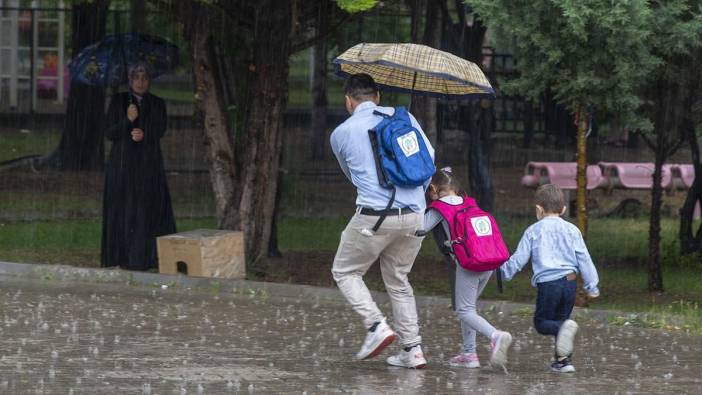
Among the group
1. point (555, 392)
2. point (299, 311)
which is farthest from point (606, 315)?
point (555, 392)

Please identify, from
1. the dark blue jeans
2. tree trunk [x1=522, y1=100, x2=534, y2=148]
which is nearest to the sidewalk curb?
the dark blue jeans

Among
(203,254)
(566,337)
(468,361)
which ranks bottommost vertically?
(203,254)

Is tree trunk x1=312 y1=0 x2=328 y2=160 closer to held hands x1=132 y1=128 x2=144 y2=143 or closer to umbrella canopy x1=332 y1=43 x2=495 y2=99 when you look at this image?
held hands x1=132 y1=128 x2=144 y2=143

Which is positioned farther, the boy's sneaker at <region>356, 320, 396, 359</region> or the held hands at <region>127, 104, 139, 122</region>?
the held hands at <region>127, 104, 139, 122</region>

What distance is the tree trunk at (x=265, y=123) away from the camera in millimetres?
13109

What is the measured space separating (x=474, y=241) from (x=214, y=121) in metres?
5.82

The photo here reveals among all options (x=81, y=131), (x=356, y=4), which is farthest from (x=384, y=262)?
(x=81, y=131)

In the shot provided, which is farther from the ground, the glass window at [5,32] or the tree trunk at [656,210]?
the glass window at [5,32]

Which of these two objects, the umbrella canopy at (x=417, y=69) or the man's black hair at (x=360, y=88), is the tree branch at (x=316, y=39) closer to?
A: the umbrella canopy at (x=417, y=69)

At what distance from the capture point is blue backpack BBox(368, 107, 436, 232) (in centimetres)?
809

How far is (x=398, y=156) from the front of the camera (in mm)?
8086

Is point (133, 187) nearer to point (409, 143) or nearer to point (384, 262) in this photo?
point (384, 262)

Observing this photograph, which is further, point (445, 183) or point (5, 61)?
point (5, 61)

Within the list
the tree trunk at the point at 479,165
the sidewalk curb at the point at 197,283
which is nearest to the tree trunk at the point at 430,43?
the tree trunk at the point at 479,165
